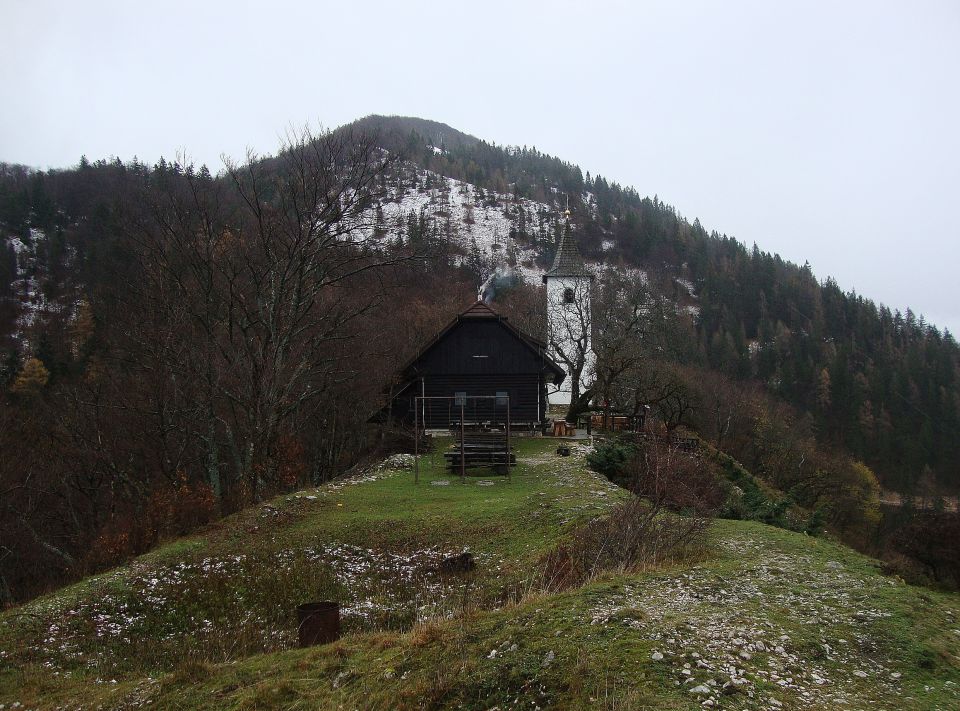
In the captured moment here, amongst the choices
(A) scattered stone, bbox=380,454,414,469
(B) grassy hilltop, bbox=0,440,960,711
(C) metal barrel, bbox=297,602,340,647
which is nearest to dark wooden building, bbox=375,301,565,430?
(A) scattered stone, bbox=380,454,414,469

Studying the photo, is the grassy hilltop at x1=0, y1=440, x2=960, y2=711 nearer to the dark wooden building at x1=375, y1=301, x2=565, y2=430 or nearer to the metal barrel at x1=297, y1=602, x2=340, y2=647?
the metal barrel at x1=297, y1=602, x2=340, y2=647

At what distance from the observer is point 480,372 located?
34750 mm

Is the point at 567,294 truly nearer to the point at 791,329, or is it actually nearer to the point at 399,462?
the point at 399,462

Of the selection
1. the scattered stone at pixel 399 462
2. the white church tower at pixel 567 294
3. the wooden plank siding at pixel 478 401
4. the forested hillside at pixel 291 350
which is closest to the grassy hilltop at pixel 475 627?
the forested hillside at pixel 291 350

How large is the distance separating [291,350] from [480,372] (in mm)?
11442

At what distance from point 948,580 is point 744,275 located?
139m

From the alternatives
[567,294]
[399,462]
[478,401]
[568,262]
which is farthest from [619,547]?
[568,262]

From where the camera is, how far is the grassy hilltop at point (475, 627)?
16.9 feet

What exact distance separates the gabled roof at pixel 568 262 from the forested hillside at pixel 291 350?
2588 mm

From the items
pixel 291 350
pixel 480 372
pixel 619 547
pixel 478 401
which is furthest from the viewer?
pixel 480 372

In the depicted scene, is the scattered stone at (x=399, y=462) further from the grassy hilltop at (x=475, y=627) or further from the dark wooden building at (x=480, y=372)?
the grassy hilltop at (x=475, y=627)

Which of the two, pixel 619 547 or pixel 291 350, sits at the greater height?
pixel 291 350

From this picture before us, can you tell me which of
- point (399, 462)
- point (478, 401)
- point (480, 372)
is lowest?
point (399, 462)

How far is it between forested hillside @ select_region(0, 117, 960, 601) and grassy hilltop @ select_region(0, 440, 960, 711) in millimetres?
3247
